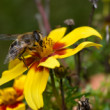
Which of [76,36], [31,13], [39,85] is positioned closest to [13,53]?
[39,85]

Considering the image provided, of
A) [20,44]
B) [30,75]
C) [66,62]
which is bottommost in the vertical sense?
[66,62]

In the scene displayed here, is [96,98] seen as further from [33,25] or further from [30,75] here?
[33,25]

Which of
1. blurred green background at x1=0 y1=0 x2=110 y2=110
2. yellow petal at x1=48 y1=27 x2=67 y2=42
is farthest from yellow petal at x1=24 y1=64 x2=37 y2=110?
blurred green background at x1=0 y1=0 x2=110 y2=110

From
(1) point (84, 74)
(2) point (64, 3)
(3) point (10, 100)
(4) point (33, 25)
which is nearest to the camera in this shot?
(3) point (10, 100)

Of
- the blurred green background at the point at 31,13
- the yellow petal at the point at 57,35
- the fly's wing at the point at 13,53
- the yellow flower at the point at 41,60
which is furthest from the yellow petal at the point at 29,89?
the blurred green background at the point at 31,13

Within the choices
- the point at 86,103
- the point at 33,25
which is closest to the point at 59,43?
the point at 86,103

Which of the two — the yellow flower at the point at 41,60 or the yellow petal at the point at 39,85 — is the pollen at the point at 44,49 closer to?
the yellow flower at the point at 41,60

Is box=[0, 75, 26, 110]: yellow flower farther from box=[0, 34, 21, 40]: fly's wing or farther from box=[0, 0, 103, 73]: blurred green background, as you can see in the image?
box=[0, 0, 103, 73]: blurred green background
